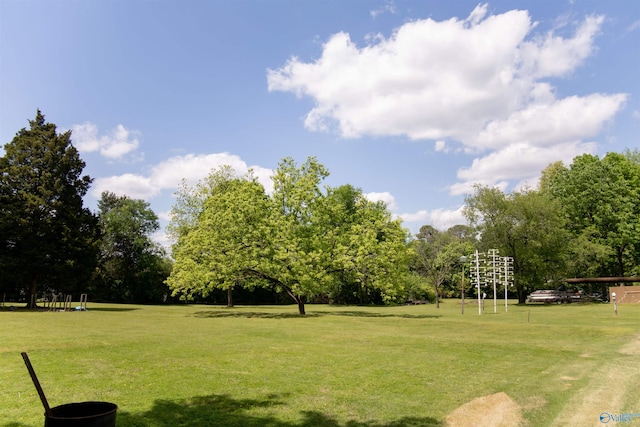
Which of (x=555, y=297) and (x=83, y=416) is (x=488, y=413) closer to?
(x=83, y=416)

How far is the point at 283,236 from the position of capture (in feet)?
102

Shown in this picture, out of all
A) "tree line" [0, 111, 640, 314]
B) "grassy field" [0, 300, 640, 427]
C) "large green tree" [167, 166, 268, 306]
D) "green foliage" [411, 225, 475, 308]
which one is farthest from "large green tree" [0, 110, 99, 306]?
"green foliage" [411, 225, 475, 308]

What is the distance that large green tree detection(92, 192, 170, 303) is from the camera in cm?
5794

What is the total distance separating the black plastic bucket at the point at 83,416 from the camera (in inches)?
176

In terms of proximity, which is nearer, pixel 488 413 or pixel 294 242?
pixel 488 413

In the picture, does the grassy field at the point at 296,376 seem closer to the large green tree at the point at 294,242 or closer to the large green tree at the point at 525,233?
the large green tree at the point at 294,242

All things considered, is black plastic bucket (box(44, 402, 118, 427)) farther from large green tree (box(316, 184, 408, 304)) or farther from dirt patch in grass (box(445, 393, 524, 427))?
large green tree (box(316, 184, 408, 304))

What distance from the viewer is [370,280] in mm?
30266

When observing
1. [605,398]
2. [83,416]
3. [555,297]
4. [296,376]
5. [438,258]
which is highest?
[438,258]

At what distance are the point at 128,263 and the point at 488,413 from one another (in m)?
59.1

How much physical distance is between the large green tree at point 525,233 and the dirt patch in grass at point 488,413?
41.2 m

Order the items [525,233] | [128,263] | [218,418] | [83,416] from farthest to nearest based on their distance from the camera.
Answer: [128,263] < [525,233] < [218,418] < [83,416]

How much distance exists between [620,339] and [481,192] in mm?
34338

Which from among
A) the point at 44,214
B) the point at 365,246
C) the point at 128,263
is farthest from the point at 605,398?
the point at 128,263
